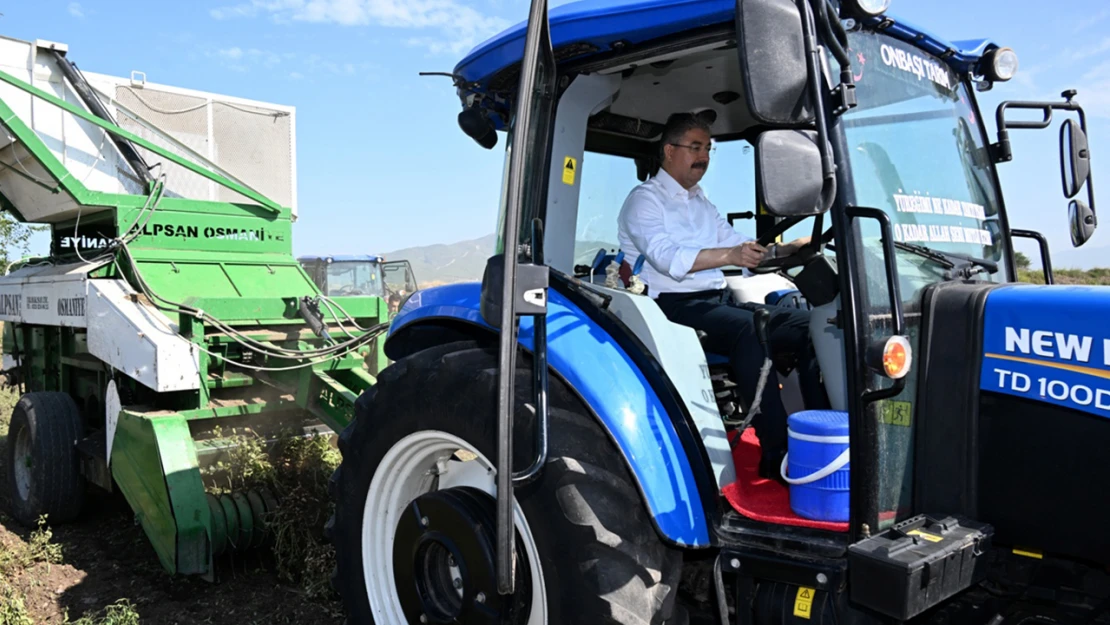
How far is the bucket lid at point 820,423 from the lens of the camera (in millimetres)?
2143

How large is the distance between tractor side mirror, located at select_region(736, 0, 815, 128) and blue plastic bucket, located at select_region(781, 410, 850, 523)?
0.79 m

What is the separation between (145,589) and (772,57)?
3.90 m

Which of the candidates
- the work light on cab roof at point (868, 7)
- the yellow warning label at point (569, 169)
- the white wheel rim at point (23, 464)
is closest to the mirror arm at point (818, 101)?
the work light on cab roof at point (868, 7)

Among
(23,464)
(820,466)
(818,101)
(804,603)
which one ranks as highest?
(818,101)

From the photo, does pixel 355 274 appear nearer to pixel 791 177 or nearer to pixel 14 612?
pixel 14 612

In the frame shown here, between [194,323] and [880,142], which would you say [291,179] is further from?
[880,142]

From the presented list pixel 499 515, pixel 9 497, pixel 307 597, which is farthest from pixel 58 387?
pixel 499 515

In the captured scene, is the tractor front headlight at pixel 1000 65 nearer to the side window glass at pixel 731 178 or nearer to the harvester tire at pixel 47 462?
the side window glass at pixel 731 178

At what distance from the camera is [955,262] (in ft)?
7.98

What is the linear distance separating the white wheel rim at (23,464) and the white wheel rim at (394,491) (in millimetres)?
3464

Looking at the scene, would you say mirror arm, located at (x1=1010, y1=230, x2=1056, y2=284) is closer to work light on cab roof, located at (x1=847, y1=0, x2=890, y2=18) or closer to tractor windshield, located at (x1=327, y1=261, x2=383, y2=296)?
work light on cab roof, located at (x1=847, y1=0, x2=890, y2=18)

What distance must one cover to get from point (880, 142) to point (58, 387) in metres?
5.98

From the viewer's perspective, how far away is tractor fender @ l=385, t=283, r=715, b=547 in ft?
7.26

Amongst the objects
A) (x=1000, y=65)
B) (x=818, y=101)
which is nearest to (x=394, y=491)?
(x=818, y=101)
